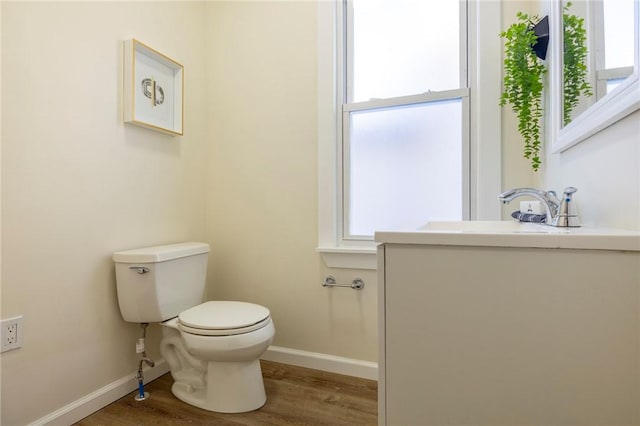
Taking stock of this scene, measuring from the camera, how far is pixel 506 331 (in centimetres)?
59

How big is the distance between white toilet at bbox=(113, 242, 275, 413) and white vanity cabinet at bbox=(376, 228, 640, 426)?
34.7 inches

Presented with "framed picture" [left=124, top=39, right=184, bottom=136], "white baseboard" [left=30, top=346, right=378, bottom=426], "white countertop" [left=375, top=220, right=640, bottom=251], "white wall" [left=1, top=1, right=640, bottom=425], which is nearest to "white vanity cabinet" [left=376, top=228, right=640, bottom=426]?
"white countertop" [left=375, top=220, right=640, bottom=251]

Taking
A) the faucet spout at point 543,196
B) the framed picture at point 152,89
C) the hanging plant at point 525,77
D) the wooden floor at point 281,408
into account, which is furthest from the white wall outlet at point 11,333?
the hanging plant at point 525,77

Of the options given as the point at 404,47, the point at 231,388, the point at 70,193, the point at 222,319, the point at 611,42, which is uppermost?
the point at 404,47

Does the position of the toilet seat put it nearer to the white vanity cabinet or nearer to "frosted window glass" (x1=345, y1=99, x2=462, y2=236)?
"frosted window glass" (x1=345, y1=99, x2=462, y2=236)

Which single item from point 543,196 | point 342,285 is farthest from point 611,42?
point 342,285

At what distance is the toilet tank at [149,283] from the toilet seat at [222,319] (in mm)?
104

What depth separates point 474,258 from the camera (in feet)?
2.04

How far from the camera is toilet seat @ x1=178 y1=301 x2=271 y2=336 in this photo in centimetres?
139

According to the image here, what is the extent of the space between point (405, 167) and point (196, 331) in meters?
1.27

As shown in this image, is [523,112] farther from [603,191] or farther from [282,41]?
[282,41]

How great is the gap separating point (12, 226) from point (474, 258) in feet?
4.91

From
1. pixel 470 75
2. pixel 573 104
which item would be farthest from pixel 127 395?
pixel 470 75

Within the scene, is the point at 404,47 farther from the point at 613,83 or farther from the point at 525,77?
the point at 613,83
